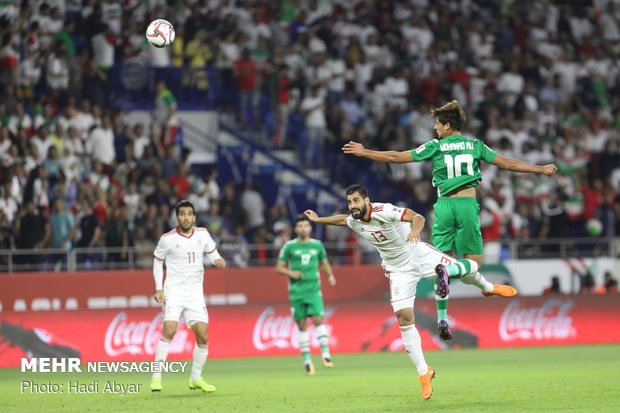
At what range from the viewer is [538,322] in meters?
24.3

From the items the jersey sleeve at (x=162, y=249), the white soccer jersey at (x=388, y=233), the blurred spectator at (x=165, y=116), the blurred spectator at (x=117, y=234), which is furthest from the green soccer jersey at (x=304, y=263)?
the blurred spectator at (x=165, y=116)

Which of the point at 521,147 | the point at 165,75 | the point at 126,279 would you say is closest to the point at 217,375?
the point at 126,279

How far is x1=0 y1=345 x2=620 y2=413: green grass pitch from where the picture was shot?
12656 mm

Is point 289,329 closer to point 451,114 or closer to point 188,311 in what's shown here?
point 188,311

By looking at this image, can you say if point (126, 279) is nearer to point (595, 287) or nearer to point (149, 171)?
point (149, 171)

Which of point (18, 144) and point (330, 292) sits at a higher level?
point (18, 144)

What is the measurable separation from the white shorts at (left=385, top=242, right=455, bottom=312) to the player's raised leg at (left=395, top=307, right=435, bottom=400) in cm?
10

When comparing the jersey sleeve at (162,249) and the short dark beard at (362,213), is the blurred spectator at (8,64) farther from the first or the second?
the short dark beard at (362,213)

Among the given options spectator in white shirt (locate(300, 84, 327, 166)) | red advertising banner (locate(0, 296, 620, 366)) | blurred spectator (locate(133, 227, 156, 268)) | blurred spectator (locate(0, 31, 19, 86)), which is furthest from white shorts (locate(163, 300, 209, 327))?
spectator in white shirt (locate(300, 84, 327, 166))

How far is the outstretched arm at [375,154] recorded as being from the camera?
12703 mm

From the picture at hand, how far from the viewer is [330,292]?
24953mm

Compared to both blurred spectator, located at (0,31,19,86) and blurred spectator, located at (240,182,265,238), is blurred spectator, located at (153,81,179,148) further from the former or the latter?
blurred spectator, located at (0,31,19,86)

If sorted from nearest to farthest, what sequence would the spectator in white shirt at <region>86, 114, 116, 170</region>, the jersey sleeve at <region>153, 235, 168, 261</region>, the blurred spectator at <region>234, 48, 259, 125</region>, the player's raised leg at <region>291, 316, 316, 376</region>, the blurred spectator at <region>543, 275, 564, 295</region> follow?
the jersey sleeve at <region>153, 235, 168, 261</region>
the player's raised leg at <region>291, 316, 316, 376</region>
the spectator in white shirt at <region>86, 114, 116, 170</region>
the blurred spectator at <region>543, 275, 564, 295</region>
the blurred spectator at <region>234, 48, 259, 125</region>

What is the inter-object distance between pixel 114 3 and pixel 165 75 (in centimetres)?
185
